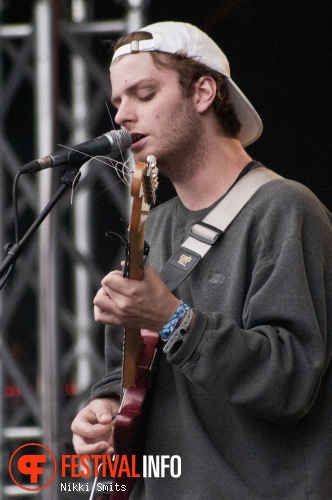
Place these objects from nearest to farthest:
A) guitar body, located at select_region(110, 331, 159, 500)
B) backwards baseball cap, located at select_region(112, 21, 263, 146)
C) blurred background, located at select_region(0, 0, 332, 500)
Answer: guitar body, located at select_region(110, 331, 159, 500) < backwards baseball cap, located at select_region(112, 21, 263, 146) < blurred background, located at select_region(0, 0, 332, 500)

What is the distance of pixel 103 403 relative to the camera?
2051 millimetres

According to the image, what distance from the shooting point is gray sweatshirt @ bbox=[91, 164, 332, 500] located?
1.66 m

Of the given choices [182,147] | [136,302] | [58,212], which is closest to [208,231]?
[182,147]

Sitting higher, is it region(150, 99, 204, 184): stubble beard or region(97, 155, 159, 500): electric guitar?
region(150, 99, 204, 184): stubble beard

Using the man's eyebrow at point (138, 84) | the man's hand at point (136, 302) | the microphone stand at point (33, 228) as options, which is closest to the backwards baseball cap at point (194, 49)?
the man's eyebrow at point (138, 84)

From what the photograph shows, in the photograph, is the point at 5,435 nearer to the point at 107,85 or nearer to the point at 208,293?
the point at 107,85

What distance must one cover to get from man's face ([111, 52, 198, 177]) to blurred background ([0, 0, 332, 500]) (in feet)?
3.15

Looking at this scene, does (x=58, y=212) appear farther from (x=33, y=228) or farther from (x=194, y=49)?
(x=33, y=228)

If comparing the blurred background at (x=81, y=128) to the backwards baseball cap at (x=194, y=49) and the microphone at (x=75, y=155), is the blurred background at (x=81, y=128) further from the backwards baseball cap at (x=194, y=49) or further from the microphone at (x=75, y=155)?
the microphone at (x=75, y=155)

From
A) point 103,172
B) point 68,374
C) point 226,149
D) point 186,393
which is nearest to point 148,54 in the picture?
point 226,149

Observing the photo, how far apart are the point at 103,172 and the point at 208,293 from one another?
4.85 ft

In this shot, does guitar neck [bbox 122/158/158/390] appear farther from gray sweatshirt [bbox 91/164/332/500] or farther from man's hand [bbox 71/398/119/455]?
man's hand [bbox 71/398/119/455]

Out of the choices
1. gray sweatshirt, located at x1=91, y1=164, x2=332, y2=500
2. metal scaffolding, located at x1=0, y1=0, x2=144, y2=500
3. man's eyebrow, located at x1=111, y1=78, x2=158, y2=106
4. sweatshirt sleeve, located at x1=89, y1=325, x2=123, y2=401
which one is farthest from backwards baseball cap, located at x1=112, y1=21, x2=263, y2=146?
metal scaffolding, located at x1=0, y1=0, x2=144, y2=500

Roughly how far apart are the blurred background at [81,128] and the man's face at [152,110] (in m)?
0.96
